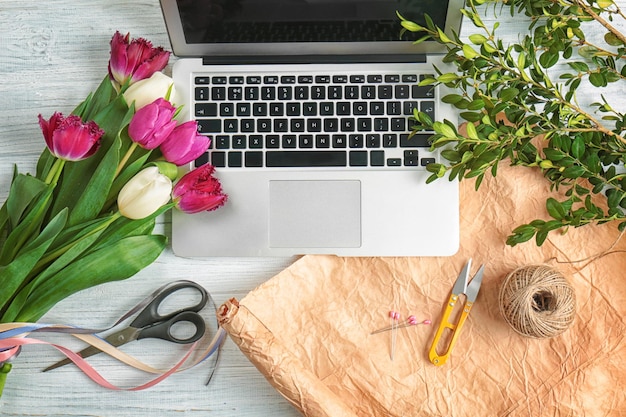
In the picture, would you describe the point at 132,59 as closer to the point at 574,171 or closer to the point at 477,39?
the point at 477,39

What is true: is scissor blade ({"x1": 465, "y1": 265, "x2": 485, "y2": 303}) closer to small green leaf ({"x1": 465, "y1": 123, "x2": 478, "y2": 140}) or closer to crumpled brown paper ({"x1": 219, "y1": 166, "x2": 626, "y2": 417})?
crumpled brown paper ({"x1": 219, "y1": 166, "x2": 626, "y2": 417})

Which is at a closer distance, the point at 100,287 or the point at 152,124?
the point at 152,124

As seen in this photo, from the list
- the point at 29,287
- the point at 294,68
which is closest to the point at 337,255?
the point at 294,68

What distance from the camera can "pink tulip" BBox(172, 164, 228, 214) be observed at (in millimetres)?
721

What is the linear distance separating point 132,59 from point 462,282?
1.59 ft

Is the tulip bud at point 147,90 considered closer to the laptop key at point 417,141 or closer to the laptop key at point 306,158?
the laptop key at point 306,158

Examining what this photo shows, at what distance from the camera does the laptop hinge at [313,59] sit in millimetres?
791

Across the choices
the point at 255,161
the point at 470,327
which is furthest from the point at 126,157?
the point at 470,327

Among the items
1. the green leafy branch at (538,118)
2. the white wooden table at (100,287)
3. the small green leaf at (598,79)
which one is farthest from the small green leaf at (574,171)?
the white wooden table at (100,287)

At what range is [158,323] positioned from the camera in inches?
31.1

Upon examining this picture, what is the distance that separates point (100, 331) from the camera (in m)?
0.78

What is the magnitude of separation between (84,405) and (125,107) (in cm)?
38

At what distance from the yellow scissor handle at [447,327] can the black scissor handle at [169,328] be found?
29cm

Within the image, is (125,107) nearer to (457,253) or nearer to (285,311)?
(285,311)
